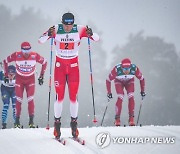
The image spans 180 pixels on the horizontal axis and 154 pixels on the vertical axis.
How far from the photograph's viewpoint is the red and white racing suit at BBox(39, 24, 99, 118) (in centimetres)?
792

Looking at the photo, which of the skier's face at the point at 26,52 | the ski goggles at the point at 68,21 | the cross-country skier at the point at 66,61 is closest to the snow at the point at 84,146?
the cross-country skier at the point at 66,61

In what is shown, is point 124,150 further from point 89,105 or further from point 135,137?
point 89,105

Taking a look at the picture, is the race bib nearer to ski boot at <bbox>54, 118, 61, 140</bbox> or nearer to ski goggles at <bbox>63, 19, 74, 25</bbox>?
ski goggles at <bbox>63, 19, 74, 25</bbox>

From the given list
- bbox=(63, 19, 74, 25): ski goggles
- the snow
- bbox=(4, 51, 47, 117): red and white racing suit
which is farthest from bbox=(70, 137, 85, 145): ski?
bbox=(4, 51, 47, 117): red and white racing suit

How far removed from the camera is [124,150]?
6258 mm

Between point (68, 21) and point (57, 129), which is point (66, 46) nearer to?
point (68, 21)

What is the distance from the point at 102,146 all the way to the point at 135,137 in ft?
3.01

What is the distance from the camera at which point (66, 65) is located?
26.2 ft

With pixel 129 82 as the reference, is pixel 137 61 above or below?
above

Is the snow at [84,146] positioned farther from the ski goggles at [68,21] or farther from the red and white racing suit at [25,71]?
the red and white racing suit at [25,71]

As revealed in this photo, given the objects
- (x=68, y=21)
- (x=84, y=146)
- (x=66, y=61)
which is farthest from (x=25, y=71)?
(x=84, y=146)

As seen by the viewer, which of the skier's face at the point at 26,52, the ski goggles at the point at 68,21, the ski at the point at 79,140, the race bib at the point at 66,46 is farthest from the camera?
the skier's face at the point at 26,52

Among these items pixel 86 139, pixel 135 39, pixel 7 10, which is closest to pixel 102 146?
pixel 86 139

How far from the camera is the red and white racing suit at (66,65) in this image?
7918 mm
